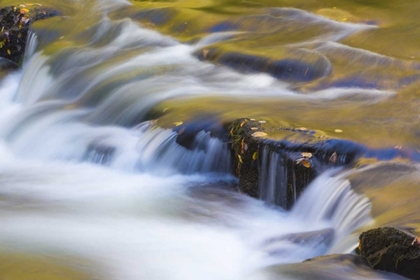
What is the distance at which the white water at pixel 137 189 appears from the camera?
488cm

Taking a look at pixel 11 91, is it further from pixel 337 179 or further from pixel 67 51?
pixel 337 179

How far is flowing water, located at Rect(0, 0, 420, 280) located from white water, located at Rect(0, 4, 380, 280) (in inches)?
0.6

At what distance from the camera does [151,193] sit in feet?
20.2

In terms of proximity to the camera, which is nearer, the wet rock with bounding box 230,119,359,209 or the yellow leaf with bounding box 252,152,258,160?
the wet rock with bounding box 230,119,359,209

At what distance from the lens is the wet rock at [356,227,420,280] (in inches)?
152

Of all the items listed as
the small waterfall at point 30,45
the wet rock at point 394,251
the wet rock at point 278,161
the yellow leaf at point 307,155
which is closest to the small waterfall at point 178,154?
the wet rock at point 278,161

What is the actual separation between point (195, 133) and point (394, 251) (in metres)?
2.76

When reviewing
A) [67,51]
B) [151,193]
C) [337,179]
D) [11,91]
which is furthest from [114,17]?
[337,179]

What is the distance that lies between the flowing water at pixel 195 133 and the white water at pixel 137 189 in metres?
0.02

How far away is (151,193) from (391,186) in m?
2.05

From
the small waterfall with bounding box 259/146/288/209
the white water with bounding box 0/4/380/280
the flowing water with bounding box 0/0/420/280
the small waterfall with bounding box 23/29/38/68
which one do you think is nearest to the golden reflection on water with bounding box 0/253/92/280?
the flowing water with bounding box 0/0/420/280

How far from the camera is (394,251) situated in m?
3.93

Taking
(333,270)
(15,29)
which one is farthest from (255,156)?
(15,29)

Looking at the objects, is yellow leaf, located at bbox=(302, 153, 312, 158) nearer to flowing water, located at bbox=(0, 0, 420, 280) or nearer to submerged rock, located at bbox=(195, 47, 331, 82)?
flowing water, located at bbox=(0, 0, 420, 280)
